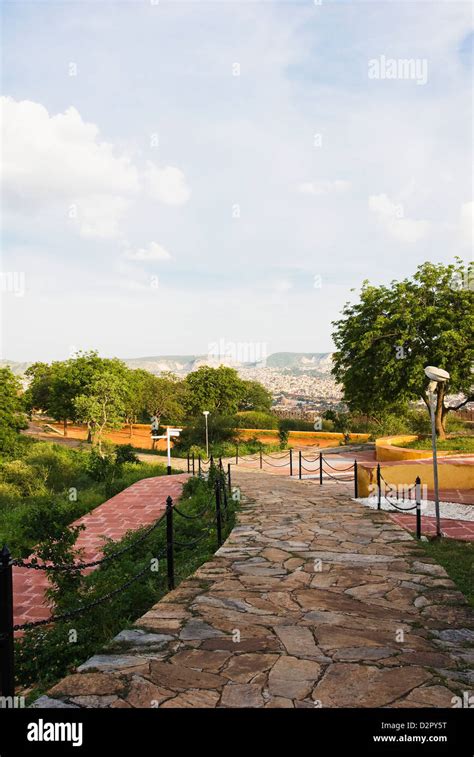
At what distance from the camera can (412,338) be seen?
1691cm

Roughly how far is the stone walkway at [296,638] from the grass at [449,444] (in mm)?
9320

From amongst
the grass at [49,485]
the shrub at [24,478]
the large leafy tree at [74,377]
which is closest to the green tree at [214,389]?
the large leafy tree at [74,377]

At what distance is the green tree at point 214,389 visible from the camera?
139ft

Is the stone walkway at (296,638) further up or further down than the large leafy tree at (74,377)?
further down

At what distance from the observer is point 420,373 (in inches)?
645

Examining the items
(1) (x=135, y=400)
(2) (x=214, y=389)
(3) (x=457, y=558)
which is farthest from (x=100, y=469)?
(2) (x=214, y=389)

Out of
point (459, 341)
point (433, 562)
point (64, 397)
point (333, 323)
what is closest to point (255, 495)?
point (433, 562)

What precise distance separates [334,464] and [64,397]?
2001 centimetres

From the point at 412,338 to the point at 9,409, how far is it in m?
17.0

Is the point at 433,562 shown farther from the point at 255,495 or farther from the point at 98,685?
the point at 255,495

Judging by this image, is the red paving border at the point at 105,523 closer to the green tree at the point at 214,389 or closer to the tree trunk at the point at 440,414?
the tree trunk at the point at 440,414

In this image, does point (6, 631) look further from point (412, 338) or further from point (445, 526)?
point (412, 338)
